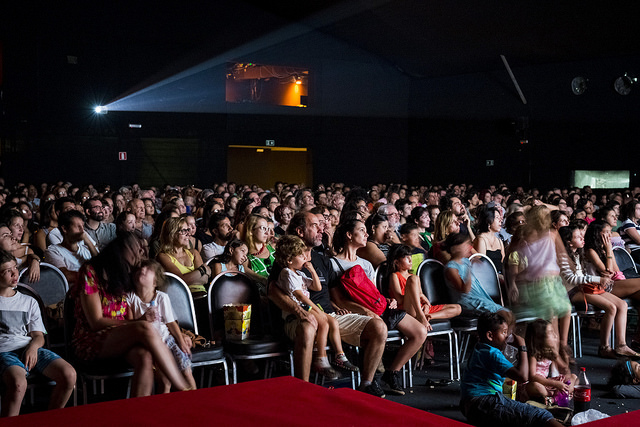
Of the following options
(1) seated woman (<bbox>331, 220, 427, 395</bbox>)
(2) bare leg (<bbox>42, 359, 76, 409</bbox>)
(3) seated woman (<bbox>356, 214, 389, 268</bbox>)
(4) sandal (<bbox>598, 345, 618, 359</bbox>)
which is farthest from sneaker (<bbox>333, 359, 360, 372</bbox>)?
(4) sandal (<bbox>598, 345, 618, 359</bbox>)

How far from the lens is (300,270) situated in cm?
486

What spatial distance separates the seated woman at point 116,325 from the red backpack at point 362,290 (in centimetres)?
150

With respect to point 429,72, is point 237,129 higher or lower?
lower

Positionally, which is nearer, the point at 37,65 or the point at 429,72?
the point at 37,65

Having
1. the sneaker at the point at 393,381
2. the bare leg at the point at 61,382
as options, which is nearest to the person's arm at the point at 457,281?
the sneaker at the point at 393,381

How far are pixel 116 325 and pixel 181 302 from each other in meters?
0.72

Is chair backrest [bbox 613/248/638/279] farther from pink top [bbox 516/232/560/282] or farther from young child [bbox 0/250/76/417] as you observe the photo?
young child [bbox 0/250/76/417]

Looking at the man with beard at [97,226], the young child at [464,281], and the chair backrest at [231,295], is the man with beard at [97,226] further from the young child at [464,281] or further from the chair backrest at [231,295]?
the young child at [464,281]

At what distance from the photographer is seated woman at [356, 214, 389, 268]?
5.81m

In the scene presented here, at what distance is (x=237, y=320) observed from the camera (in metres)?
4.48

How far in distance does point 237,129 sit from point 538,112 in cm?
805

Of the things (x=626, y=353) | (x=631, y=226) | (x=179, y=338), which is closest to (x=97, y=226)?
(x=179, y=338)

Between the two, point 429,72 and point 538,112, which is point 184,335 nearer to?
point 538,112

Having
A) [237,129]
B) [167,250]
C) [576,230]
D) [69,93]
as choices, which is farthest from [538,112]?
[167,250]
